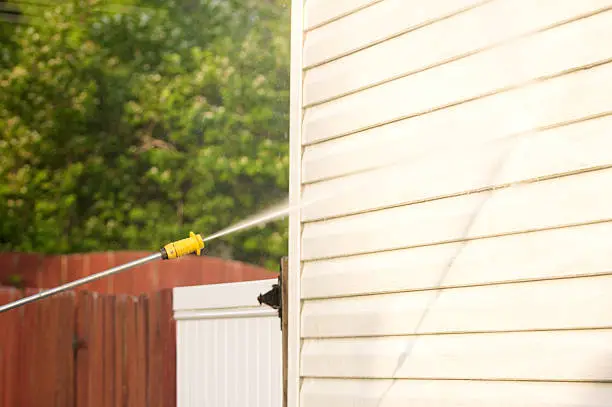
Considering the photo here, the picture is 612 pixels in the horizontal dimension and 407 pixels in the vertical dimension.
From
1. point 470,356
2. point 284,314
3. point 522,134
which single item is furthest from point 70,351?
point 522,134

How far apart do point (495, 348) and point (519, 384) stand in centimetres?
11

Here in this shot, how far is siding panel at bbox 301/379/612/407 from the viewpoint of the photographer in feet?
7.01

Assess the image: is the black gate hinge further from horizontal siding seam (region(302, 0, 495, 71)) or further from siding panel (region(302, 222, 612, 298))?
horizontal siding seam (region(302, 0, 495, 71))

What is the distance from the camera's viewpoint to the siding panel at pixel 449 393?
2137 millimetres

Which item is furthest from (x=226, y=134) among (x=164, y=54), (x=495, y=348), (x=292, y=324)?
(x=495, y=348)

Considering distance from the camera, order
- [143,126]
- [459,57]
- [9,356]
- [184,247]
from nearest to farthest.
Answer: [459,57] < [184,247] < [9,356] < [143,126]

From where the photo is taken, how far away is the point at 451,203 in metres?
2.51

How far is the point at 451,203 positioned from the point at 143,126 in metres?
8.61

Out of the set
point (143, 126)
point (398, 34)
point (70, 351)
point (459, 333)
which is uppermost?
point (143, 126)

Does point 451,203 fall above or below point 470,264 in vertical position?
above

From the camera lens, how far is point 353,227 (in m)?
2.85

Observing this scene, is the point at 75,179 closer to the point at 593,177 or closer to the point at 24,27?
the point at 24,27

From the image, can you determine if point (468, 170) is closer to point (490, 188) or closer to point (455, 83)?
point (490, 188)

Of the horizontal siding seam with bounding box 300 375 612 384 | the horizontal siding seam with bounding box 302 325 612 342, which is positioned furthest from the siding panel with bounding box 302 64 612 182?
the horizontal siding seam with bounding box 300 375 612 384
